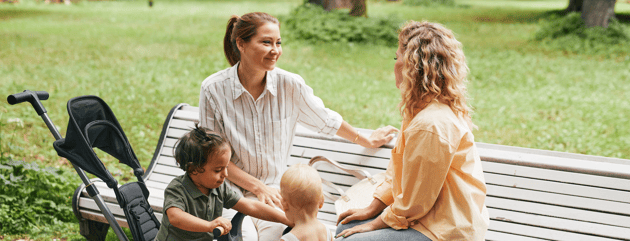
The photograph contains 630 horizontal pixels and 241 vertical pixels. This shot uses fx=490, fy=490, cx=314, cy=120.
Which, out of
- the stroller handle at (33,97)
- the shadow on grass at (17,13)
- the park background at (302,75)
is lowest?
the park background at (302,75)

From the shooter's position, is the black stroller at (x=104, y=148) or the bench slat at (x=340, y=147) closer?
the black stroller at (x=104, y=148)

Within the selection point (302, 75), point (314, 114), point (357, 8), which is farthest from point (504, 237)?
point (357, 8)

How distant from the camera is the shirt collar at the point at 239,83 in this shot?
2.92m

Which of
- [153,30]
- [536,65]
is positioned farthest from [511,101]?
[153,30]

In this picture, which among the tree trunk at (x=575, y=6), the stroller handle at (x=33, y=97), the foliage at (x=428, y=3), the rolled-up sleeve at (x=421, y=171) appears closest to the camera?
the rolled-up sleeve at (x=421, y=171)

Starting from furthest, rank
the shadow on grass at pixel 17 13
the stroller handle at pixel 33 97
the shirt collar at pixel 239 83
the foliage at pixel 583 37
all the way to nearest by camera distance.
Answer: the shadow on grass at pixel 17 13
the foliage at pixel 583 37
the shirt collar at pixel 239 83
the stroller handle at pixel 33 97

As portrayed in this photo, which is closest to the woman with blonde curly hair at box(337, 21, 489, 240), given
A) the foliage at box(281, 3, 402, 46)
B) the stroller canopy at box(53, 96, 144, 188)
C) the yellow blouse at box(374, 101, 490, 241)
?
the yellow blouse at box(374, 101, 490, 241)

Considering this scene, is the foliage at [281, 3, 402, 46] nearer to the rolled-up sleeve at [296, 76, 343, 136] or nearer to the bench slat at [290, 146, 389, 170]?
the bench slat at [290, 146, 389, 170]

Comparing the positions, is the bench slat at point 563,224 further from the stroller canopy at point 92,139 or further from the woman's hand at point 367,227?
the stroller canopy at point 92,139

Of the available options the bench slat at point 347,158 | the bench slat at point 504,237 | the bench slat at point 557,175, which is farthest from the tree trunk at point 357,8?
the bench slat at point 504,237

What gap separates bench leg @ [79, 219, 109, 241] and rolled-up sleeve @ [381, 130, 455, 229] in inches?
94.2

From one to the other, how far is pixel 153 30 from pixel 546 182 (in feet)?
42.1

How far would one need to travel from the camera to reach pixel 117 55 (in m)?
10.4

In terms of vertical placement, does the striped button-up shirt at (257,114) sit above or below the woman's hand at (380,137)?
above
